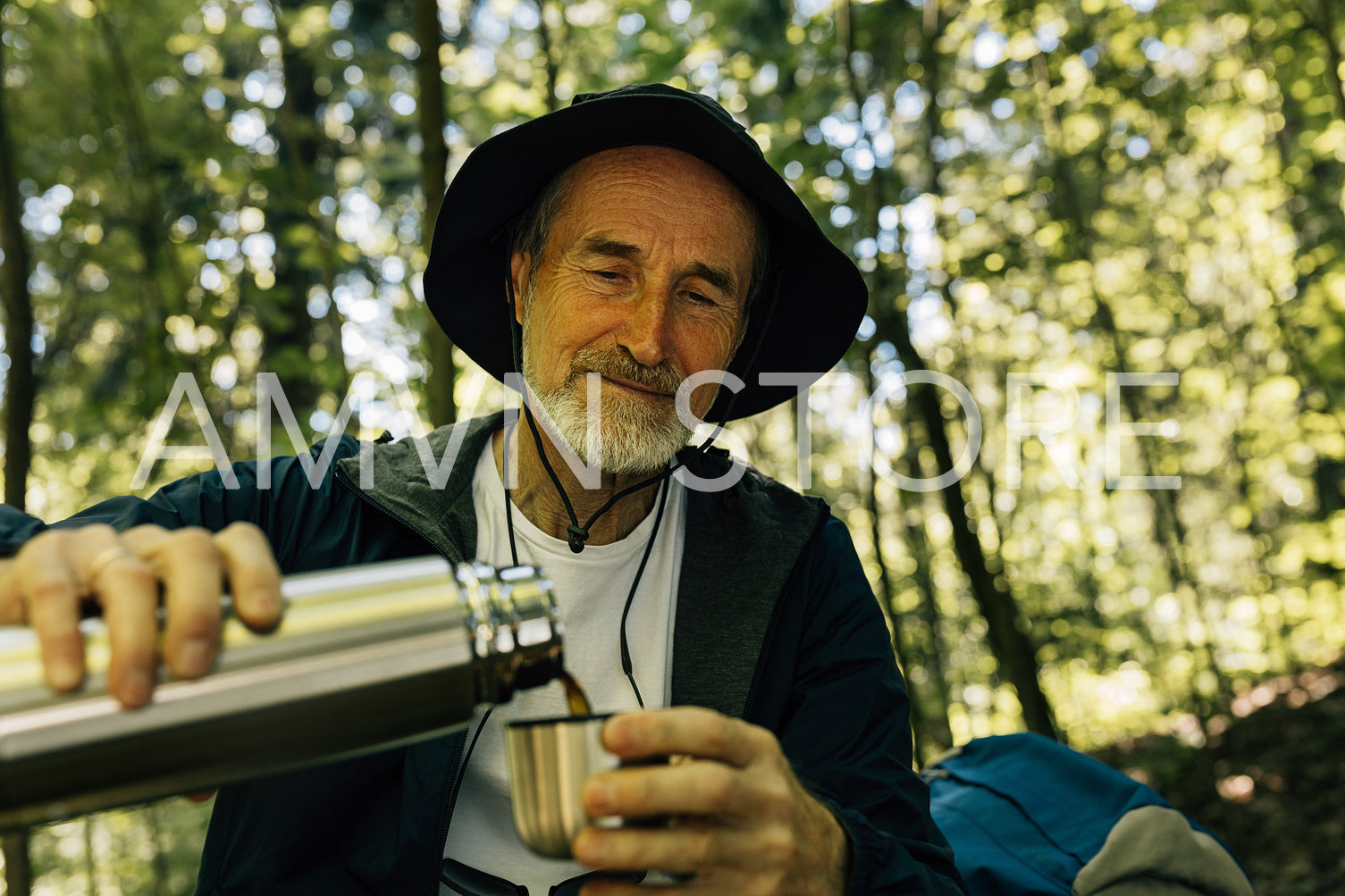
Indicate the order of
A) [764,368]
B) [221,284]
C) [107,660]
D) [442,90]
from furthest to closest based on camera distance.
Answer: [221,284]
[442,90]
[764,368]
[107,660]

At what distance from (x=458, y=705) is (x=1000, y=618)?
5.58 m

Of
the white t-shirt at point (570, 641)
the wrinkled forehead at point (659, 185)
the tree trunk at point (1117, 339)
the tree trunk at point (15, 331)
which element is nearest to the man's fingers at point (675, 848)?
the white t-shirt at point (570, 641)

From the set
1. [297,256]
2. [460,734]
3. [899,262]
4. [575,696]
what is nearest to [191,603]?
[575,696]

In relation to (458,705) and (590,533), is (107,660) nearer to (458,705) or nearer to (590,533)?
(458,705)

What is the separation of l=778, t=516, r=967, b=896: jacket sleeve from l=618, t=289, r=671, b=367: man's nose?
0.64 meters

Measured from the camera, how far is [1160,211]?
11.4 meters

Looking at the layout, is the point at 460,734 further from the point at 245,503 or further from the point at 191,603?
the point at 191,603

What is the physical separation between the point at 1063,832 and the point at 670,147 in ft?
6.71

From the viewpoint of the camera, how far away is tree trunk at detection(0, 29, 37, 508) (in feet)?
12.9

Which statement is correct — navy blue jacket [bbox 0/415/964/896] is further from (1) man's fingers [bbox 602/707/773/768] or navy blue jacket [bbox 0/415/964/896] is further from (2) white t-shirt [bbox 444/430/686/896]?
(1) man's fingers [bbox 602/707/773/768]

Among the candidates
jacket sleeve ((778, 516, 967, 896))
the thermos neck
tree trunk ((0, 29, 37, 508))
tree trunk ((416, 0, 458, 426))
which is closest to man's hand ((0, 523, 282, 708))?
the thermos neck

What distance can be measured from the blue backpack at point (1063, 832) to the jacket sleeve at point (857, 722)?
0.58 m

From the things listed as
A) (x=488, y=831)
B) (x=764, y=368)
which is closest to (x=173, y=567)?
(x=488, y=831)

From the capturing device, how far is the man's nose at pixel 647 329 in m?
2.03
